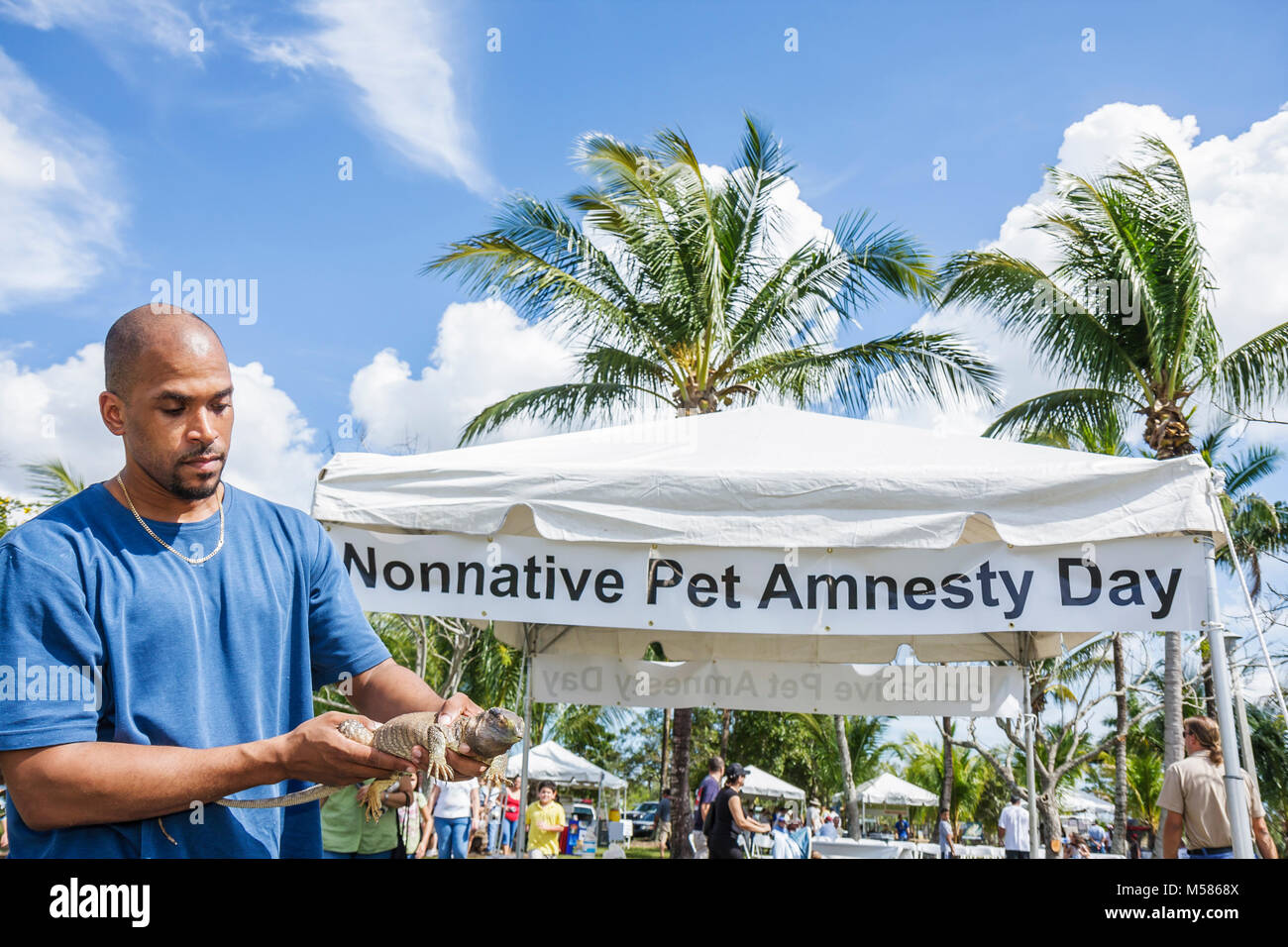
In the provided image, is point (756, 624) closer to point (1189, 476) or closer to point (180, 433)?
point (1189, 476)

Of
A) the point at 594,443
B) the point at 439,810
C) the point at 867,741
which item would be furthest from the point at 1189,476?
the point at 867,741

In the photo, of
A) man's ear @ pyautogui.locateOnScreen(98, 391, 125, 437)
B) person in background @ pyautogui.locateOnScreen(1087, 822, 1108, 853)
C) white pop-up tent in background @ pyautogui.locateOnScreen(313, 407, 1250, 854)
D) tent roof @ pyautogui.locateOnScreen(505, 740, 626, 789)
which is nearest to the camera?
man's ear @ pyautogui.locateOnScreen(98, 391, 125, 437)

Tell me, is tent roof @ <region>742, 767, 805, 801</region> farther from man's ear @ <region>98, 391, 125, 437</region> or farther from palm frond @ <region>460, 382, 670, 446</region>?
man's ear @ <region>98, 391, 125, 437</region>

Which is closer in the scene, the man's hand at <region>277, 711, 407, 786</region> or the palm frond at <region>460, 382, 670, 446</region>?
the man's hand at <region>277, 711, 407, 786</region>

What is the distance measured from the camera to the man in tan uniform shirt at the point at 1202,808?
16.3 ft

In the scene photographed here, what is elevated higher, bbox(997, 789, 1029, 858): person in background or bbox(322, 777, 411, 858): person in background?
bbox(322, 777, 411, 858): person in background

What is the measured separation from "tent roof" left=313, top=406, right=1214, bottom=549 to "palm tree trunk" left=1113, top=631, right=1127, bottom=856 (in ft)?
47.7

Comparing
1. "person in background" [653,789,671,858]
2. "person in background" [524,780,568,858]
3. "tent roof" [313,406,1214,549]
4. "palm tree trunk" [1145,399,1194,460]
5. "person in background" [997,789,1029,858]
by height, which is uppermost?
"palm tree trunk" [1145,399,1194,460]

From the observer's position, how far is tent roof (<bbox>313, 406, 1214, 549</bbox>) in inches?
154

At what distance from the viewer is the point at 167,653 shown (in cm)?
112

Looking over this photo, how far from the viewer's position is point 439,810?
9.13m

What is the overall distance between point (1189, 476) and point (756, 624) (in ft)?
6.12

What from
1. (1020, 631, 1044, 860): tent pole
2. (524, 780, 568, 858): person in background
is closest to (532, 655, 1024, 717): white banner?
(1020, 631, 1044, 860): tent pole
